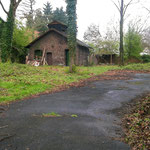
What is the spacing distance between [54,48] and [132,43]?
17.3 metres

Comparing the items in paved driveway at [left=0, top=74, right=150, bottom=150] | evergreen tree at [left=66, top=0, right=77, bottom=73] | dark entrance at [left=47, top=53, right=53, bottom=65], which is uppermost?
evergreen tree at [left=66, top=0, right=77, bottom=73]

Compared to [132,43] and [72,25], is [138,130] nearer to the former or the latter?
[72,25]

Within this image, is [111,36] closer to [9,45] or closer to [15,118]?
[9,45]

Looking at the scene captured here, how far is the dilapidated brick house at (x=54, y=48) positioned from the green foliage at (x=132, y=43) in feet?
40.4

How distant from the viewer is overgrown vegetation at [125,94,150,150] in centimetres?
320

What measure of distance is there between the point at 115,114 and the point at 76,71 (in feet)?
36.0

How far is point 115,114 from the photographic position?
5082mm

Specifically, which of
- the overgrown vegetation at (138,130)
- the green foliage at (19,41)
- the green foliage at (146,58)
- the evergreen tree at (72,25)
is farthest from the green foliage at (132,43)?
the overgrown vegetation at (138,130)

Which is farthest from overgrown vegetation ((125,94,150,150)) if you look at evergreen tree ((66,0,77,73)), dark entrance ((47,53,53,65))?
dark entrance ((47,53,53,65))

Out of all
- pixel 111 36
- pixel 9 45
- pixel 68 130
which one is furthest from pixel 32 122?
pixel 111 36

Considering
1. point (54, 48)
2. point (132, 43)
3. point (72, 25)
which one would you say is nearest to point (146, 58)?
point (132, 43)

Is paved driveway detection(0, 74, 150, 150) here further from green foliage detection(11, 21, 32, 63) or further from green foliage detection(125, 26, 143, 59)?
green foliage detection(125, 26, 143, 59)

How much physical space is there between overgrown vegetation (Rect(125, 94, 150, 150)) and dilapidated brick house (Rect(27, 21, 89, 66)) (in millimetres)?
21522

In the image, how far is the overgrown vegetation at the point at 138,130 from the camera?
320 centimetres
